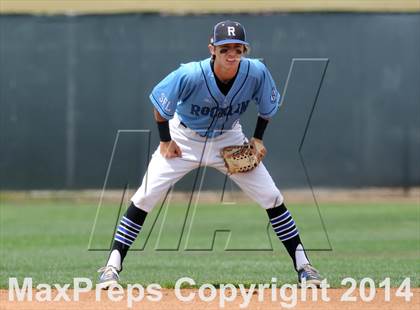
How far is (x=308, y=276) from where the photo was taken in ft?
21.0

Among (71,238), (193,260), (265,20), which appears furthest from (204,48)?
(193,260)

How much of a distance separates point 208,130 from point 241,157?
0.99ft

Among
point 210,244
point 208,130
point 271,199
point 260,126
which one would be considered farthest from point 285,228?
point 210,244

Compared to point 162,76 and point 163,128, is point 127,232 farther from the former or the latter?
point 162,76

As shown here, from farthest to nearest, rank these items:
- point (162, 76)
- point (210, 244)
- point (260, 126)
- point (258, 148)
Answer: point (162, 76)
point (210, 244)
point (260, 126)
point (258, 148)

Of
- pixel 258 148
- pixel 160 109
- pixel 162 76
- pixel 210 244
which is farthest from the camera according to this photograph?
pixel 162 76

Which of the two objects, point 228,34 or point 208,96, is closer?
point 228,34

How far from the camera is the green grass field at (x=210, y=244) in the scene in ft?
24.6

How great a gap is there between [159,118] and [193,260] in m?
2.59

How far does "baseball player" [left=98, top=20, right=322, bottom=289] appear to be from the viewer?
627 cm

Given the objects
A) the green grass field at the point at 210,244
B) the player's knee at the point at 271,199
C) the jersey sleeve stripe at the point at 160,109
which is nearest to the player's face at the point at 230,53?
the jersey sleeve stripe at the point at 160,109

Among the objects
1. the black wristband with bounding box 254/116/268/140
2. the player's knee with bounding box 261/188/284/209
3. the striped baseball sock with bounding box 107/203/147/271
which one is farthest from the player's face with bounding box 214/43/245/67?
the striped baseball sock with bounding box 107/203/147/271

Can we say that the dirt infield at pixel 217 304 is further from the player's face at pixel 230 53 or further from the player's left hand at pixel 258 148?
the player's face at pixel 230 53

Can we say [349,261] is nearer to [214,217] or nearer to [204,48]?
[214,217]
